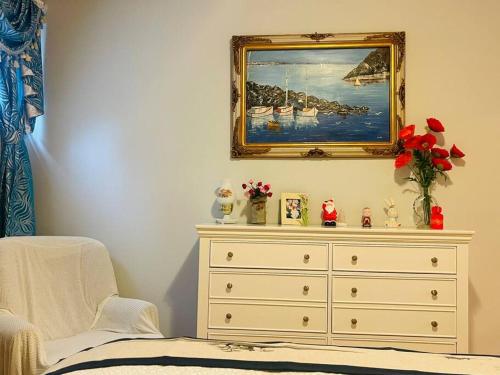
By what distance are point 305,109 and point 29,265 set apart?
6.40ft

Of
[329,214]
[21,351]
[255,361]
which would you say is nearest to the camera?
[255,361]

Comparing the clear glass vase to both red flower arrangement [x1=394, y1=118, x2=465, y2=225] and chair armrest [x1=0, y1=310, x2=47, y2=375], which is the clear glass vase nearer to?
red flower arrangement [x1=394, y1=118, x2=465, y2=225]

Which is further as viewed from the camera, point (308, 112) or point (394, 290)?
point (308, 112)

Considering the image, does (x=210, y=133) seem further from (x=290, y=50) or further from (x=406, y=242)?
(x=406, y=242)

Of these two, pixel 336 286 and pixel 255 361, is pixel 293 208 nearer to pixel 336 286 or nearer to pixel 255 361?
pixel 336 286

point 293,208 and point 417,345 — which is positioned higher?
point 293,208

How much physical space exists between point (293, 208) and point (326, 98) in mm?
783

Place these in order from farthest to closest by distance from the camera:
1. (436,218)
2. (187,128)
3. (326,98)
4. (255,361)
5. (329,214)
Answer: (187,128) < (326,98) < (329,214) < (436,218) < (255,361)

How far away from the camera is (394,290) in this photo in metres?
2.43

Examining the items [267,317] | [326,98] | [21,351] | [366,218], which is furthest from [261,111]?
[21,351]

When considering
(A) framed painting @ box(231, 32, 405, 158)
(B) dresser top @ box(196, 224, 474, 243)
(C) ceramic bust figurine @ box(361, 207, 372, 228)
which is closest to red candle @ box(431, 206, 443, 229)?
(B) dresser top @ box(196, 224, 474, 243)

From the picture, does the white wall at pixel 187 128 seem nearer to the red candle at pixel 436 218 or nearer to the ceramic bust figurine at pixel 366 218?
the ceramic bust figurine at pixel 366 218

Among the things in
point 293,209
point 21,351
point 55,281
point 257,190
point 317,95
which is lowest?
point 21,351

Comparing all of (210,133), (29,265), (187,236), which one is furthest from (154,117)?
(29,265)
